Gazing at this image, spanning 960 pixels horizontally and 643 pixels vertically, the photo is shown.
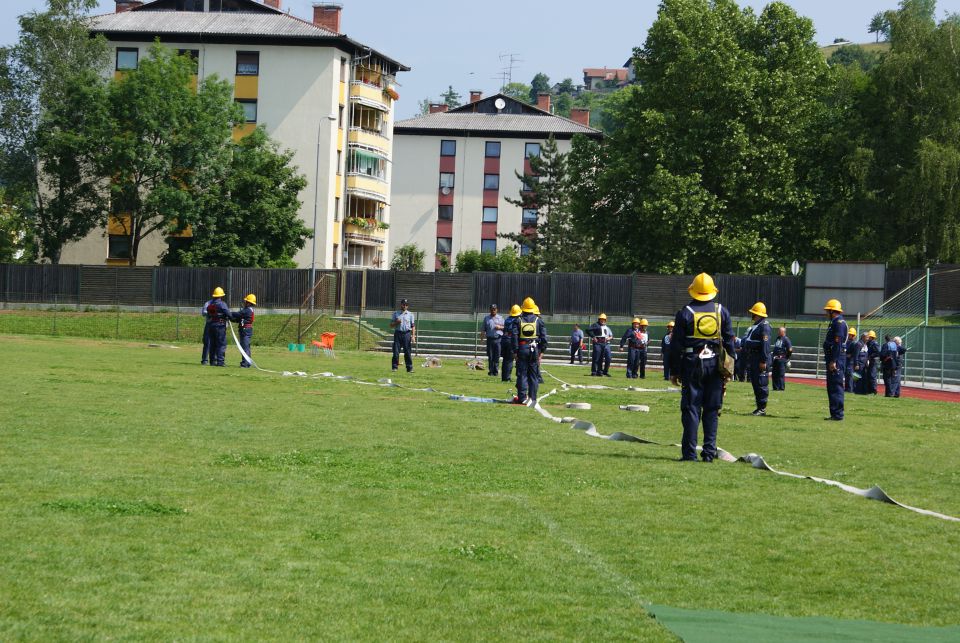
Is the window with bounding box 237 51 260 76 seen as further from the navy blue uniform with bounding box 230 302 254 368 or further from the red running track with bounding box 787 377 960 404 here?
the red running track with bounding box 787 377 960 404

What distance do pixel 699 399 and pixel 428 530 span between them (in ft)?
18.5

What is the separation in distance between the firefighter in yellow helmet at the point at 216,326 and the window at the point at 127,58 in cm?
4491

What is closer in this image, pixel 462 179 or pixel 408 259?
pixel 408 259

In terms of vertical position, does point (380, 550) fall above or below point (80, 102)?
below

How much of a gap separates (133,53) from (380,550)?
231 feet

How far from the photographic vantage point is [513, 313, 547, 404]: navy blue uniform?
21.9 meters

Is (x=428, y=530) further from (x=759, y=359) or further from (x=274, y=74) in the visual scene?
(x=274, y=74)

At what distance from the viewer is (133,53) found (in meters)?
73.1

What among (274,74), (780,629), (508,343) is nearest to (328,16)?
(274,74)

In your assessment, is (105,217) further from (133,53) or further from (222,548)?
(222,548)

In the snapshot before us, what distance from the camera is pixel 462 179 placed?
328 ft

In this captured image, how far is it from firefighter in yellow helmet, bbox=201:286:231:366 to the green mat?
26124mm

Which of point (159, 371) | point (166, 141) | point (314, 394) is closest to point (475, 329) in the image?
point (166, 141)

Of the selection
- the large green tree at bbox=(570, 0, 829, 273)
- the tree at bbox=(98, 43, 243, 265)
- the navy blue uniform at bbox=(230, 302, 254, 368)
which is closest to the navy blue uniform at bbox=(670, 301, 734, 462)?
the navy blue uniform at bbox=(230, 302, 254, 368)
